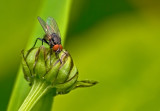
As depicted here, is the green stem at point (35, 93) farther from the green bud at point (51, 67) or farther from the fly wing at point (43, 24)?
the fly wing at point (43, 24)

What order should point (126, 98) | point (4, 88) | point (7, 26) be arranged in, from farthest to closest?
point (7, 26)
point (4, 88)
point (126, 98)

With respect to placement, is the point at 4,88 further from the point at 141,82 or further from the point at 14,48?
the point at 141,82

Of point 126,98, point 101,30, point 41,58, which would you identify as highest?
point 101,30

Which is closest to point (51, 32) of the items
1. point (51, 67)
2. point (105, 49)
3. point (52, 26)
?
point (52, 26)

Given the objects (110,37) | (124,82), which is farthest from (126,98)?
(110,37)

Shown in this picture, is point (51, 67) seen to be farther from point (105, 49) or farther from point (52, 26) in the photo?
point (105, 49)

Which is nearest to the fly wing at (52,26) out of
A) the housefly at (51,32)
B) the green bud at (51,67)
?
the housefly at (51,32)
